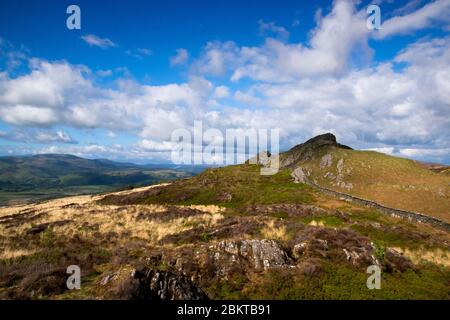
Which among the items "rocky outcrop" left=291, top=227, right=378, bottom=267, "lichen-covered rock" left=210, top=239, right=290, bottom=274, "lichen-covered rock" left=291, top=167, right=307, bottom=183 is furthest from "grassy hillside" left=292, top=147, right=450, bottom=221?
"lichen-covered rock" left=210, top=239, right=290, bottom=274

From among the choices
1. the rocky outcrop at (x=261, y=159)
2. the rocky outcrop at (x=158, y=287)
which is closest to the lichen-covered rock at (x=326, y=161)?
the rocky outcrop at (x=261, y=159)

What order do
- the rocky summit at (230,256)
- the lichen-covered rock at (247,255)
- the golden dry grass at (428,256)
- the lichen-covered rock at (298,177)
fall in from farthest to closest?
the lichen-covered rock at (298,177)
the golden dry grass at (428,256)
the lichen-covered rock at (247,255)
the rocky summit at (230,256)

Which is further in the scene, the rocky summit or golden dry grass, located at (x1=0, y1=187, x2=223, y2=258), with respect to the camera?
golden dry grass, located at (x1=0, y1=187, x2=223, y2=258)

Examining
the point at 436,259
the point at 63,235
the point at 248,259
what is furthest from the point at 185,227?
the point at 436,259

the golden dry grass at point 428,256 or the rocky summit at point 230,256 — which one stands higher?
the rocky summit at point 230,256

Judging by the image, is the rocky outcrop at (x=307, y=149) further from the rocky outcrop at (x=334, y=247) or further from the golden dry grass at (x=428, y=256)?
the rocky outcrop at (x=334, y=247)

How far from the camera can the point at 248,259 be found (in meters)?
21.7

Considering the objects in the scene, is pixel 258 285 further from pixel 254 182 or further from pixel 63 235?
pixel 254 182

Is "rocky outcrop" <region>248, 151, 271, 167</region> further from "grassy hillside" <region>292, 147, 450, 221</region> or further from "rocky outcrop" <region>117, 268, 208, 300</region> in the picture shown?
"rocky outcrop" <region>117, 268, 208, 300</region>

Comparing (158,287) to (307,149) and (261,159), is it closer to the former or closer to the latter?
(261,159)

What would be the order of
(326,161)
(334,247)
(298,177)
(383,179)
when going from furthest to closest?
(326,161), (383,179), (298,177), (334,247)

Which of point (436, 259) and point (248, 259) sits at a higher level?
point (248, 259)

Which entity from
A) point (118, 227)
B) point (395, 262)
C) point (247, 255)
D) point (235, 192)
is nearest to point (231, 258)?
point (247, 255)
